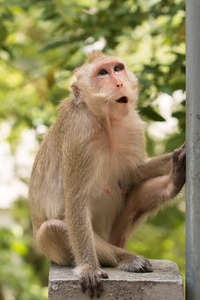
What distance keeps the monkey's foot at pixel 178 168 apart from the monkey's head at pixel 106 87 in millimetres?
547

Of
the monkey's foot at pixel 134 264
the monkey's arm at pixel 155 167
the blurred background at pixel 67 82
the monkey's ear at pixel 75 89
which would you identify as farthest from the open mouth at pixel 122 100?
the monkey's foot at pixel 134 264

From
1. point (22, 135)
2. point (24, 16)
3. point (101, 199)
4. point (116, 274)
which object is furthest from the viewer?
point (24, 16)

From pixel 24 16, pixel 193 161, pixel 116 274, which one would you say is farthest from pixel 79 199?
pixel 24 16

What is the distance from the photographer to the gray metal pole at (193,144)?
9.36ft

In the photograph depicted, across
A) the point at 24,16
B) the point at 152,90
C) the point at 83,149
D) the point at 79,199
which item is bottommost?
the point at 79,199

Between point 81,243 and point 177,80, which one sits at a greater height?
point 177,80

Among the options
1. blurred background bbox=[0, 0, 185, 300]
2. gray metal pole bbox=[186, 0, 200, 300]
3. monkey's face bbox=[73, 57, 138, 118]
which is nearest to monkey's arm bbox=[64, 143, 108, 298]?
monkey's face bbox=[73, 57, 138, 118]

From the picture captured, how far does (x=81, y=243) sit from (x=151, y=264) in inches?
22.3

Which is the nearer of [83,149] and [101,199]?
[83,149]

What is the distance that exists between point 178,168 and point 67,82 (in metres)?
2.67

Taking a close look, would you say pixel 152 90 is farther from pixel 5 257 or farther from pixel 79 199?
pixel 5 257

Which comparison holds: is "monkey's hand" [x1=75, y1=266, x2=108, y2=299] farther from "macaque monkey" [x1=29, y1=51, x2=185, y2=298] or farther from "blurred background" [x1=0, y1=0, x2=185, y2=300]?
"blurred background" [x1=0, y1=0, x2=185, y2=300]

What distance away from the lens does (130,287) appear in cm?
302

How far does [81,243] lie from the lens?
3.49 meters
